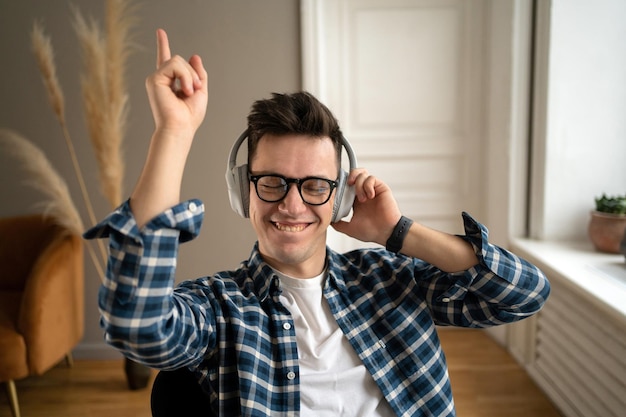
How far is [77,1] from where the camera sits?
9.55 feet

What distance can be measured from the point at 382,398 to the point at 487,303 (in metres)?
0.34

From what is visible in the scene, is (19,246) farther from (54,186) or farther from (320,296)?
(320,296)

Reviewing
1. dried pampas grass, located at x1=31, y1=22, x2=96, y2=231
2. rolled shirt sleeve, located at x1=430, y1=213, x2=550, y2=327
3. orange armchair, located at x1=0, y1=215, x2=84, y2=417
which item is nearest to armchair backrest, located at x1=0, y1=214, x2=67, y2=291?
orange armchair, located at x1=0, y1=215, x2=84, y2=417

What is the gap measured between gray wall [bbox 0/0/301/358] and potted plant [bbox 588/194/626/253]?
167 cm

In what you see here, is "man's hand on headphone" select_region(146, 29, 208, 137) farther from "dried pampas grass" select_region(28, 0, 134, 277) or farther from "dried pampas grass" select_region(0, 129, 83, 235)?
"dried pampas grass" select_region(0, 129, 83, 235)

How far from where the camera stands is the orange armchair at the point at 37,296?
2.44 m

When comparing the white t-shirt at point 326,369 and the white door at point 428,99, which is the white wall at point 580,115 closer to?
the white door at point 428,99

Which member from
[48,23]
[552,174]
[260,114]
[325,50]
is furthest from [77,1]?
[552,174]

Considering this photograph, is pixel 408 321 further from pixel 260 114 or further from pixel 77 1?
pixel 77 1

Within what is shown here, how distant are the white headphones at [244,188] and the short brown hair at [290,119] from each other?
3 centimetres

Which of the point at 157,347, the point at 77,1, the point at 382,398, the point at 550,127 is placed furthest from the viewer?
the point at 77,1

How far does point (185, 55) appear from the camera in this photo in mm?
2955

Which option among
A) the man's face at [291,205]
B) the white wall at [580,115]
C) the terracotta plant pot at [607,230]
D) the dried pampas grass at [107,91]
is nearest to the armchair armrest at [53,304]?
the dried pampas grass at [107,91]

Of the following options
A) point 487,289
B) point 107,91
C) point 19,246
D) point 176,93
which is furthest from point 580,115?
point 19,246
